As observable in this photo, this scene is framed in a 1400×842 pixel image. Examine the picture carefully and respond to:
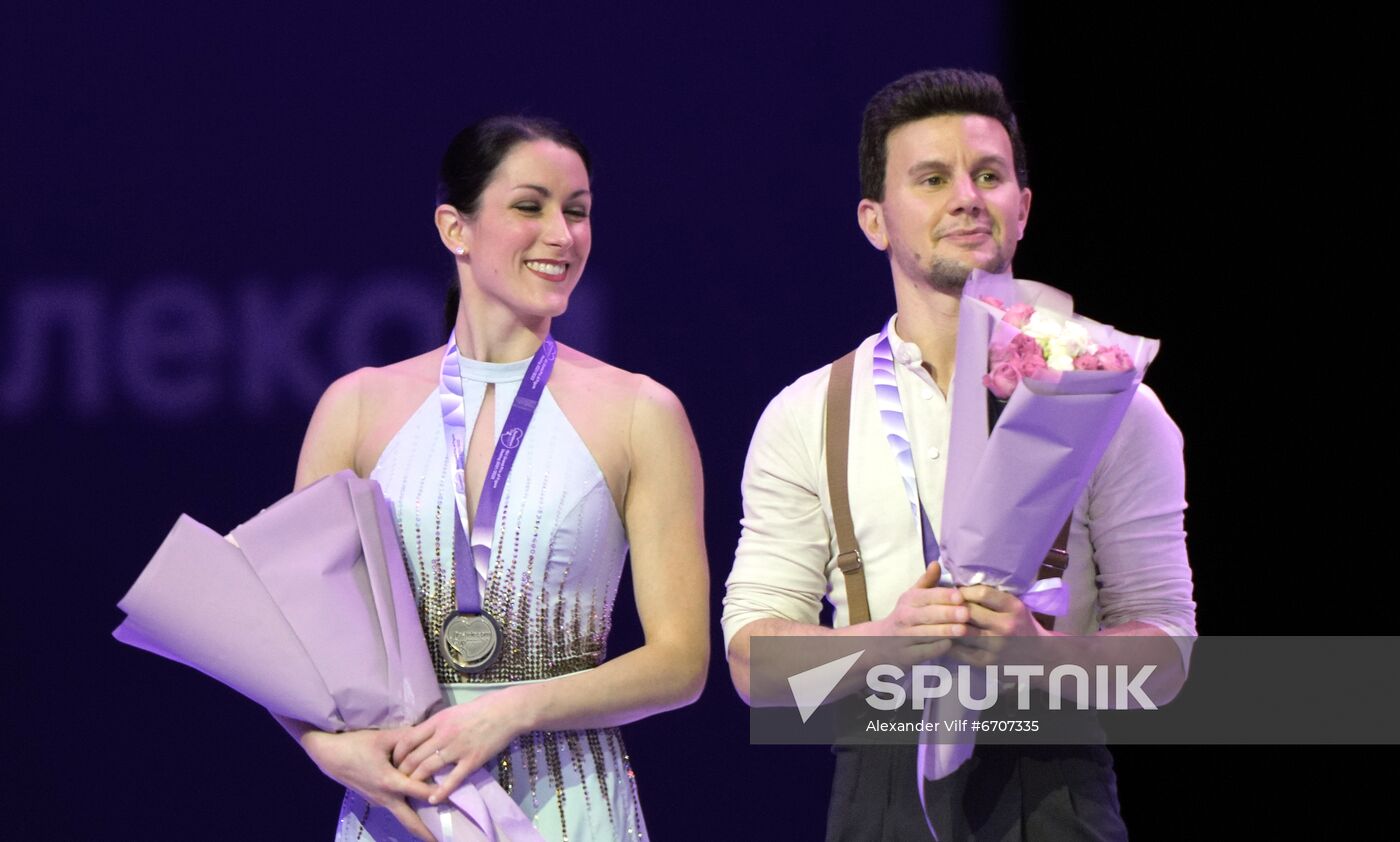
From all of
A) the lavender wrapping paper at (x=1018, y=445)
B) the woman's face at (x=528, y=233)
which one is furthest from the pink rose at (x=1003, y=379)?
the woman's face at (x=528, y=233)

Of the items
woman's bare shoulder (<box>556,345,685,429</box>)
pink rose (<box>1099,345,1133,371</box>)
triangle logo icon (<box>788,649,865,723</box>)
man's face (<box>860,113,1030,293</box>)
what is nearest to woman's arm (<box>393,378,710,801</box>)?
woman's bare shoulder (<box>556,345,685,429</box>)

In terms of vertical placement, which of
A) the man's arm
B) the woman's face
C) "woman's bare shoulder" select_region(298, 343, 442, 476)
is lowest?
the man's arm

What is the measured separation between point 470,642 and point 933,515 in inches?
29.5

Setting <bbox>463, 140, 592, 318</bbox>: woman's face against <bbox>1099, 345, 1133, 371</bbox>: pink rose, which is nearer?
<bbox>1099, 345, 1133, 371</bbox>: pink rose

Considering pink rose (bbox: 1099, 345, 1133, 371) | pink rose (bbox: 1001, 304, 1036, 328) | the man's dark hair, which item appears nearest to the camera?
pink rose (bbox: 1099, 345, 1133, 371)

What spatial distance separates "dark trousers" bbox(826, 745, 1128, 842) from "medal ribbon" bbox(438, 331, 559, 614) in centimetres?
70

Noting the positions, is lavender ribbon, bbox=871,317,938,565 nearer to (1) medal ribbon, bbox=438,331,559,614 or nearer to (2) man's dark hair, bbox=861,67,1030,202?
(2) man's dark hair, bbox=861,67,1030,202

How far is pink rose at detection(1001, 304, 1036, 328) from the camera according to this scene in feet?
7.05

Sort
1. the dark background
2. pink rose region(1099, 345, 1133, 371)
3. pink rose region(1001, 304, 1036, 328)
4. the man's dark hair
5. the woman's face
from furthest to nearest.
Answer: the dark background
the woman's face
the man's dark hair
pink rose region(1001, 304, 1036, 328)
pink rose region(1099, 345, 1133, 371)

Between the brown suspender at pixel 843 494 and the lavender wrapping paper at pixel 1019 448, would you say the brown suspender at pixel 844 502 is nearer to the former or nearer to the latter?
the brown suspender at pixel 843 494

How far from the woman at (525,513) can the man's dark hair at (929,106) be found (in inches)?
19.8

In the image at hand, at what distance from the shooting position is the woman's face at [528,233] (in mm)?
2811

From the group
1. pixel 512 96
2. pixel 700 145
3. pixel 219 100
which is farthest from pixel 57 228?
pixel 700 145

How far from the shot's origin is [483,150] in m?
2.85
